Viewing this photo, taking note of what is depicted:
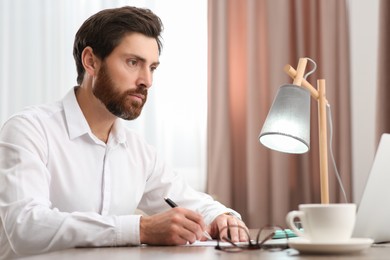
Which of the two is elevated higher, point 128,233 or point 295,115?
point 295,115

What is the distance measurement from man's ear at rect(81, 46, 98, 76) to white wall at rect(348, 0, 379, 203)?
5.57ft

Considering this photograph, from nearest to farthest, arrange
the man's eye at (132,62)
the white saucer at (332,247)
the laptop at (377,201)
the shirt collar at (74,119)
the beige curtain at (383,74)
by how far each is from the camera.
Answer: the white saucer at (332,247) < the laptop at (377,201) < the shirt collar at (74,119) < the man's eye at (132,62) < the beige curtain at (383,74)

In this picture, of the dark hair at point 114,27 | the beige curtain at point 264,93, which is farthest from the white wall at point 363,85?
the dark hair at point 114,27

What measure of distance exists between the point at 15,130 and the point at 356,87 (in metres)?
2.09

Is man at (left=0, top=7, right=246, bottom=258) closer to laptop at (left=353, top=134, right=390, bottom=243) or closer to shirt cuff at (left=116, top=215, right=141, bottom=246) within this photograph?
shirt cuff at (left=116, top=215, right=141, bottom=246)

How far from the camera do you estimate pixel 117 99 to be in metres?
2.08

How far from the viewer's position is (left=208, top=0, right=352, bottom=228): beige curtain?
3445 mm

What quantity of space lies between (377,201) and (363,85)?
2177 mm

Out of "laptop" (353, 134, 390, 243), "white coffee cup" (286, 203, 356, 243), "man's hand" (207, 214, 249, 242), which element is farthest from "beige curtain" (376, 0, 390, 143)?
"white coffee cup" (286, 203, 356, 243)

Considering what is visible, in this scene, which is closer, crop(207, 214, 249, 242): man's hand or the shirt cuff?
the shirt cuff

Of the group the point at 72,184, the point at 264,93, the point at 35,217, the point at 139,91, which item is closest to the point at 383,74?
the point at 264,93

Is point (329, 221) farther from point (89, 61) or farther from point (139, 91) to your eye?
point (89, 61)

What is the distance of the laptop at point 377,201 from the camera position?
1325mm

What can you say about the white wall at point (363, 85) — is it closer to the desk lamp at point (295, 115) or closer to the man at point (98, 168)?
the man at point (98, 168)
